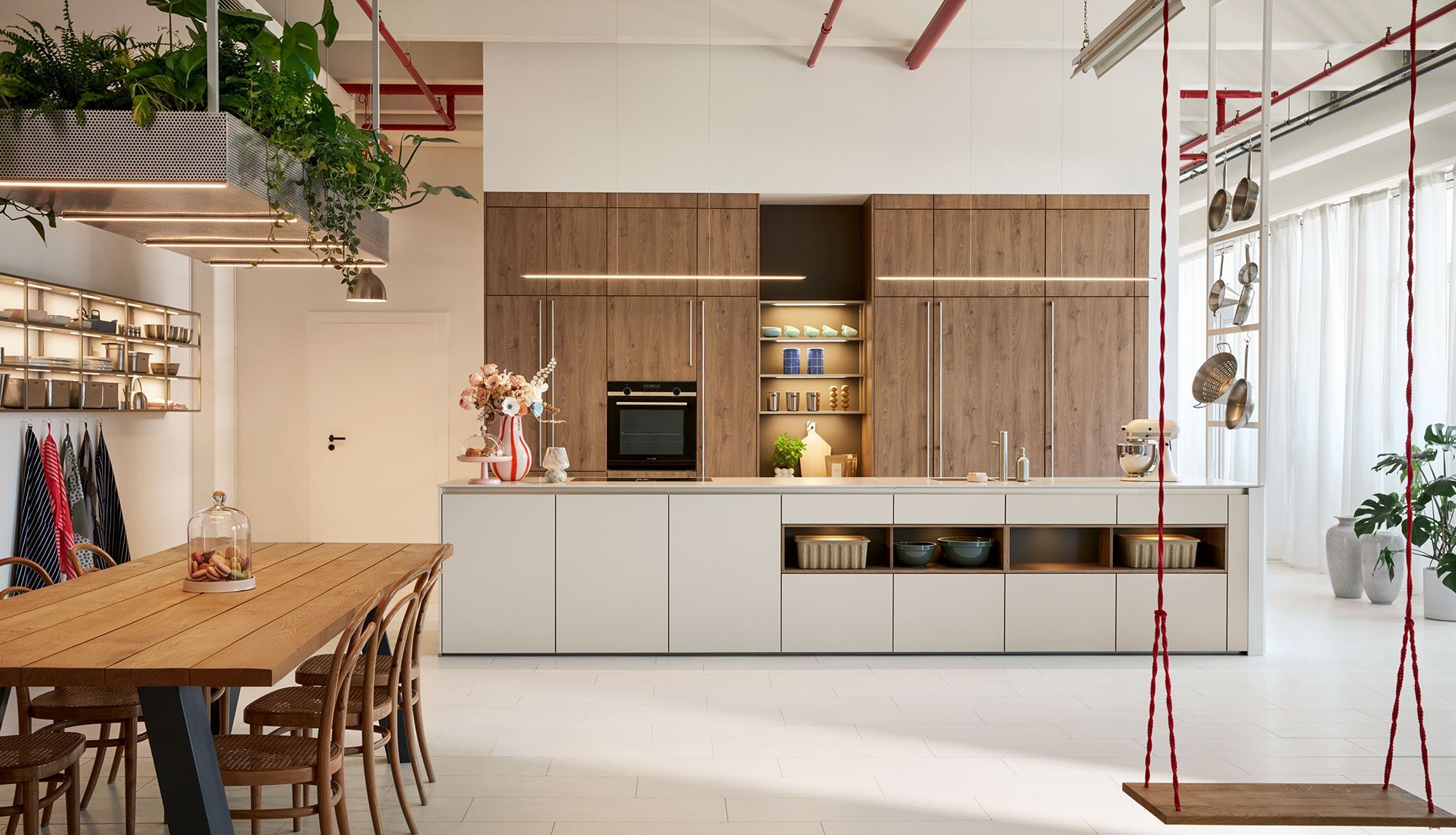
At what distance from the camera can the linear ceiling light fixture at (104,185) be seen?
8.64ft

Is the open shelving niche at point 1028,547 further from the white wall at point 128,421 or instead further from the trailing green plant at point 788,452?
the white wall at point 128,421

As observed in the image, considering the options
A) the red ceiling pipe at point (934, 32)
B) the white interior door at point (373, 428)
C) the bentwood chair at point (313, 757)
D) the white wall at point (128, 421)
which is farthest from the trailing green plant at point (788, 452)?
the bentwood chair at point (313, 757)

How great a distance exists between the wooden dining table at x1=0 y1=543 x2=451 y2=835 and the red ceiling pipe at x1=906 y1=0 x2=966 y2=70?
187 inches

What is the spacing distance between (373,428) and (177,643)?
682 centimetres

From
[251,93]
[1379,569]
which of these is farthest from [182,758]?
[1379,569]

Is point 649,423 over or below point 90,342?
below

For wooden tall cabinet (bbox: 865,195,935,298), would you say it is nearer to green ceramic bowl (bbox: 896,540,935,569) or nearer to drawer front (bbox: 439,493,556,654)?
green ceramic bowl (bbox: 896,540,935,569)

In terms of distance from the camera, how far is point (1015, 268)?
23.6ft

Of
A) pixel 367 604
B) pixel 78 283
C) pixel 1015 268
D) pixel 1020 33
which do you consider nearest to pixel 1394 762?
pixel 367 604

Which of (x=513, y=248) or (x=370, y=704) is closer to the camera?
(x=370, y=704)

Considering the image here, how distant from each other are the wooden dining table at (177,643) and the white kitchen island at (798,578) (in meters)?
2.08

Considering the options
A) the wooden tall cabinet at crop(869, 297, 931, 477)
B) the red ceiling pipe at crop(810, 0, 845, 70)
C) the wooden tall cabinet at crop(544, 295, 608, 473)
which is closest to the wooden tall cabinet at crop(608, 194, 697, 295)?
the wooden tall cabinet at crop(544, 295, 608, 473)

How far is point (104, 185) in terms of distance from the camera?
2650 millimetres

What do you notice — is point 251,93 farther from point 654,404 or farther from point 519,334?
point 654,404
